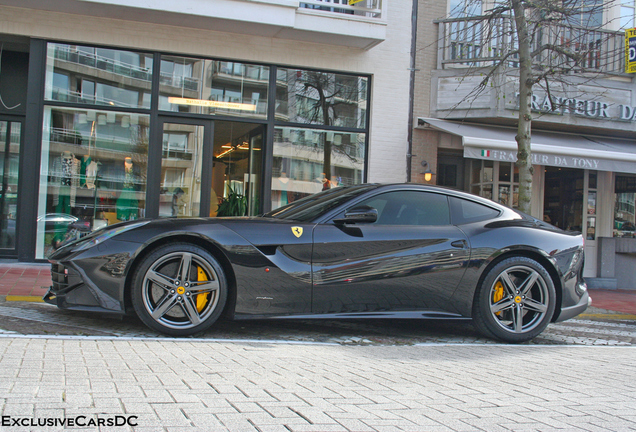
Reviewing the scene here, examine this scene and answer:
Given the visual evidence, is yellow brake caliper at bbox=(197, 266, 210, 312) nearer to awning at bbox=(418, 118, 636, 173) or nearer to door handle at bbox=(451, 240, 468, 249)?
door handle at bbox=(451, 240, 468, 249)

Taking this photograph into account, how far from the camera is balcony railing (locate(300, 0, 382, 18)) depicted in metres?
9.55

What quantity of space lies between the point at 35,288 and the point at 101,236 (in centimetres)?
274

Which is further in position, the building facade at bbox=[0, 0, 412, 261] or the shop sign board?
the shop sign board

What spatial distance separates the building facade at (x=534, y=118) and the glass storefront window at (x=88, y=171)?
5.13 meters

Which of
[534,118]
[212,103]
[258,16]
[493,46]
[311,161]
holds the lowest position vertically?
[311,161]

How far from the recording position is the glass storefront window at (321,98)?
1009 centimetres

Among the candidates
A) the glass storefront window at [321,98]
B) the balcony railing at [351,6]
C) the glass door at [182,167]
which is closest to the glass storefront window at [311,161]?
the glass storefront window at [321,98]

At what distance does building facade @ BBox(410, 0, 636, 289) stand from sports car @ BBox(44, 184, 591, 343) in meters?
4.85

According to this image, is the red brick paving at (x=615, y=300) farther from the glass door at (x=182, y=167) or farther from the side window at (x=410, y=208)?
the glass door at (x=182, y=167)

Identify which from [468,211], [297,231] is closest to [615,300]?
[468,211]

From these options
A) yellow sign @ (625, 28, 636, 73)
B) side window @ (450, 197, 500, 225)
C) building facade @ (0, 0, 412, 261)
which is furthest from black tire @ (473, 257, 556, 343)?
yellow sign @ (625, 28, 636, 73)

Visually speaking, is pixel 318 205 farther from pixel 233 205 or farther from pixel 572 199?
pixel 572 199

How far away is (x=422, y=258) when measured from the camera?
445 cm

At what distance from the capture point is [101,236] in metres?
4.08
